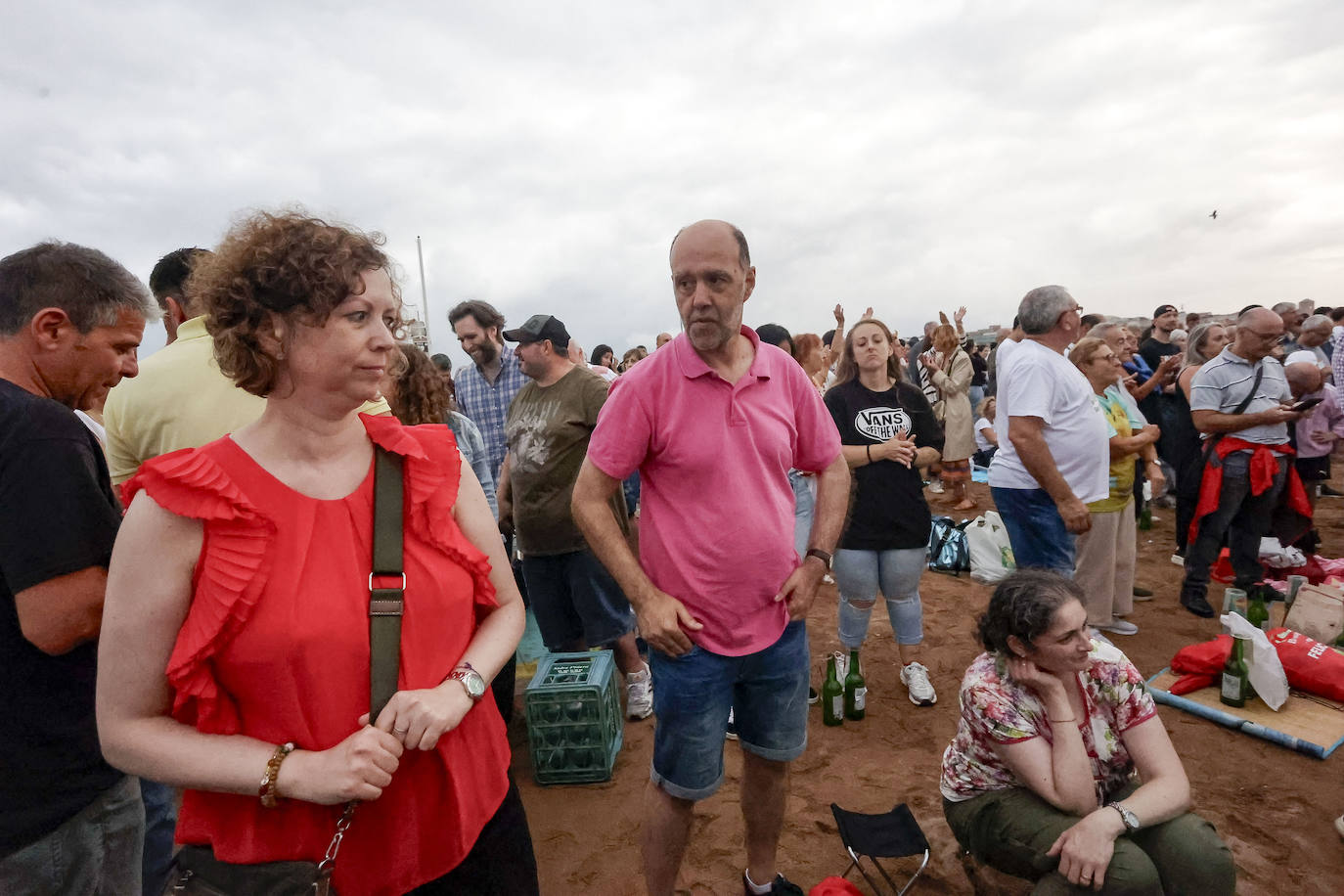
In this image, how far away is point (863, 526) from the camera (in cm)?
372

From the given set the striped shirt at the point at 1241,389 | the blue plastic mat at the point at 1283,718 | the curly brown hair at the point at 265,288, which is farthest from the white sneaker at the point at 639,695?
the striped shirt at the point at 1241,389

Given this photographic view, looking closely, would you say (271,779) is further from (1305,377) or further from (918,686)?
(1305,377)

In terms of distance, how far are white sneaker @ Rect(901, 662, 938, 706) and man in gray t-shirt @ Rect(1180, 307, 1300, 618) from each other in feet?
8.75

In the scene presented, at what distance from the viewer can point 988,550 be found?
20.3 feet

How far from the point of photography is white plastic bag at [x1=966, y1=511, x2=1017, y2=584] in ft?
19.9

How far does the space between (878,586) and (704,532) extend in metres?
2.20

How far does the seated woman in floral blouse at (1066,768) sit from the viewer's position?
2.11m

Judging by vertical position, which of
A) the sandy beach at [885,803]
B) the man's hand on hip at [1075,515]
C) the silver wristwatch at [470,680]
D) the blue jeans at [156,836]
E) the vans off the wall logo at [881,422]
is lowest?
the sandy beach at [885,803]

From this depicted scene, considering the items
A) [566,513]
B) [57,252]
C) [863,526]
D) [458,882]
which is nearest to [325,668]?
[458,882]

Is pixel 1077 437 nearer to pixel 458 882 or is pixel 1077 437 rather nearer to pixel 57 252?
pixel 458 882

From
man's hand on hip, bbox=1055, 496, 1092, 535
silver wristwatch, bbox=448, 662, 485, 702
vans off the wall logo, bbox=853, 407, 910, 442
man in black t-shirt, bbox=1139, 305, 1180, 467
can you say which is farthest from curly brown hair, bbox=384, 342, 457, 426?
man in black t-shirt, bbox=1139, 305, 1180, 467

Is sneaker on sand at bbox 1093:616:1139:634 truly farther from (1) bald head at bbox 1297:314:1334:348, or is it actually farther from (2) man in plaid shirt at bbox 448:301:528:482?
(1) bald head at bbox 1297:314:1334:348

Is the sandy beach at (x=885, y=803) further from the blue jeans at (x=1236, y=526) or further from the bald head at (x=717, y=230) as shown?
the bald head at (x=717, y=230)

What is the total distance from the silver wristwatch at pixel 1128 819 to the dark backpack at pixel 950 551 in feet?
13.8
